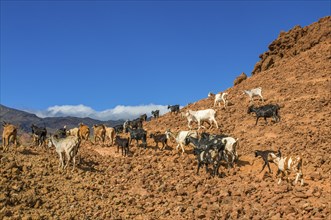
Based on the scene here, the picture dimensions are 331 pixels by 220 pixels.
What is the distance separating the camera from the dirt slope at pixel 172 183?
14.1m

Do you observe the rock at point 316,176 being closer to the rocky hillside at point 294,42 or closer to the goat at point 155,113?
the goat at point 155,113

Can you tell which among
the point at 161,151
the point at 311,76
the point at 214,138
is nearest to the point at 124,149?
the point at 161,151

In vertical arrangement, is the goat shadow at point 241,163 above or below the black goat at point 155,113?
below

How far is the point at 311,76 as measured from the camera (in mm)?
36531

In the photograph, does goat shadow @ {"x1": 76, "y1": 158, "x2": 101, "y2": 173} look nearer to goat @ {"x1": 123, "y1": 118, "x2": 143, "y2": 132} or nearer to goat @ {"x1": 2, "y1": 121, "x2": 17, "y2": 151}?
goat @ {"x1": 2, "y1": 121, "x2": 17, "y2": 151}

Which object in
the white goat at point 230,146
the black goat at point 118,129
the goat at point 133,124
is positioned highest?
the goat at point 133,124

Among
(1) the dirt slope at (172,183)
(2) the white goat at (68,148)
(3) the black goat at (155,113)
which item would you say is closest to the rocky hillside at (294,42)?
(3) the black goat at (155,113)

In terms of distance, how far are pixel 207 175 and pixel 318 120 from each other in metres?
11.2

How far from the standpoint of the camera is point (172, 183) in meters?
17.6

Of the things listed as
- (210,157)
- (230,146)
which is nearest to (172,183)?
(210,157)

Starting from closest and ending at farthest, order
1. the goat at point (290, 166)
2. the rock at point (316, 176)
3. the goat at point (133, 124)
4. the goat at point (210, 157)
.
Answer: the goat at point (290, 166)
the rock at point (316, 176)
the goat at point (210, 157)
the goat at point (133, 124)

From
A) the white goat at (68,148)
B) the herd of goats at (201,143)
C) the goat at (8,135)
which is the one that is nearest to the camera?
the herd of goats at (201,143)

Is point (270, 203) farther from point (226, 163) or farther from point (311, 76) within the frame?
point (311, 76)

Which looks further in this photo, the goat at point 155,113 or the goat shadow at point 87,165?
the goat at point 155,113
